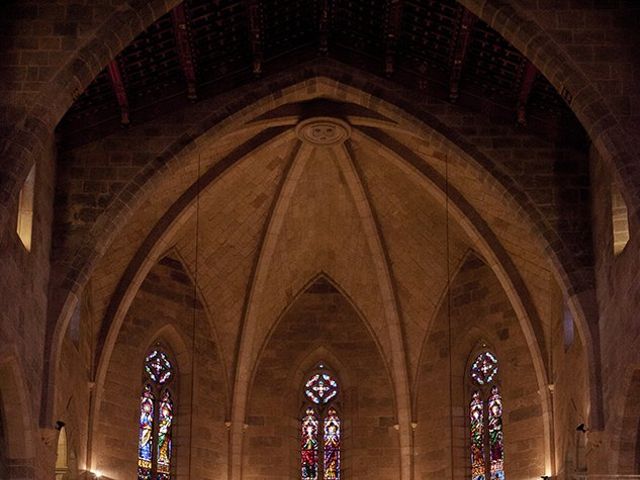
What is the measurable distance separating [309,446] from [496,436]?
367cm

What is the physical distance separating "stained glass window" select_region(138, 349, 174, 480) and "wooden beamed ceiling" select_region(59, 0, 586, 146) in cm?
575

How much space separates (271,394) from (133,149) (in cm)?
695

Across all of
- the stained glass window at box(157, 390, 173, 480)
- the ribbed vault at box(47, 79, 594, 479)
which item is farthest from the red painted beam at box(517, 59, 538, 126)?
the stained glass window at box(157, 390, 173, 480)

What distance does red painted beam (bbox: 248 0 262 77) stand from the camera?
23.8 m

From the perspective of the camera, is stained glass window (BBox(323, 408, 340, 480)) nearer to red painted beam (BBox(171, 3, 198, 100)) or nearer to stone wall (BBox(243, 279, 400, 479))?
stone wall (BBox(243, 279, 400, 479))

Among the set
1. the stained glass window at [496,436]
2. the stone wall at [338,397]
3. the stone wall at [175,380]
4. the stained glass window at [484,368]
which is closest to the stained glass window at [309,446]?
the stone wall at [338,397]

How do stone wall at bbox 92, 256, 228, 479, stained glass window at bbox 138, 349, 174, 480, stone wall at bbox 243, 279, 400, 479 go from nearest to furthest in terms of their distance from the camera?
stone wall at bbox 92, 256, 228, 479 → stained glass window at bbox 138, 349, 174, 480 → stone wall at bbox 243, 279, 400, 479

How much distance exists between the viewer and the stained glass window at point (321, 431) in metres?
29.9

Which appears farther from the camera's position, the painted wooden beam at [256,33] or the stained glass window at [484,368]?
the stained glass window at [484,368]

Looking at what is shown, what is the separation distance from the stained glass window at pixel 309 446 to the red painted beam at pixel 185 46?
771 centimetres

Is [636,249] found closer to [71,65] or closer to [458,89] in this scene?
[458,89]

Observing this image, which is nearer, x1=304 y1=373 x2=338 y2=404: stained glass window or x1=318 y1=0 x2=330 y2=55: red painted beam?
x1=318 y1=0 x2=330 y2=55: red painted beam

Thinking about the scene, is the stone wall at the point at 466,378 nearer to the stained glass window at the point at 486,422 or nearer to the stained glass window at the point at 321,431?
the stained glass window at the point at 486,422

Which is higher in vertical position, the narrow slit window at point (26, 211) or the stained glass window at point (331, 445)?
the narrow slit window at point (26, 211)
